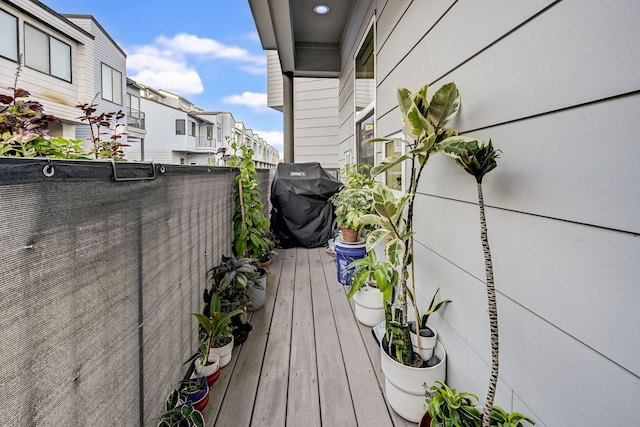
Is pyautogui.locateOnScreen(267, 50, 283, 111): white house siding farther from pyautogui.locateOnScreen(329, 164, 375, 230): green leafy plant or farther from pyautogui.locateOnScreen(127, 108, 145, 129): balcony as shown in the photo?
pyautogui.locateOnScreen(127, 108, 145, 129): balcony

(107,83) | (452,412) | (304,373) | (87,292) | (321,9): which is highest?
(107,83)

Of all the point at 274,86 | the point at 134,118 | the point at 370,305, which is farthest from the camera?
the point at 134,118

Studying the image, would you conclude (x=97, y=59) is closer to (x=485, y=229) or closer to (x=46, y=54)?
(x=46, y=54)

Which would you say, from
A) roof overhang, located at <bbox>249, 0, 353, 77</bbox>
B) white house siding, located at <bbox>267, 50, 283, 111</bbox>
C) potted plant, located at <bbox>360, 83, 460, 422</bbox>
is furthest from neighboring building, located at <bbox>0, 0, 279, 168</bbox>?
potted plant, located at <bbox>360, 83, 460, 422</bbox>

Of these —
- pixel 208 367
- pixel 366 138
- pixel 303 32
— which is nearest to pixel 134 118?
pixel 303 32

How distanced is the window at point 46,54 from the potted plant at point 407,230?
1069 cm

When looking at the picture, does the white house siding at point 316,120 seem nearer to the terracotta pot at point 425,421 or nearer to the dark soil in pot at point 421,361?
the dark soil in pot at point 421,361

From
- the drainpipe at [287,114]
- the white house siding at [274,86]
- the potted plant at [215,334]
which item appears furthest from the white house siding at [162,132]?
the potted plant at [215,334]

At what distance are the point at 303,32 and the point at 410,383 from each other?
4.80 meters

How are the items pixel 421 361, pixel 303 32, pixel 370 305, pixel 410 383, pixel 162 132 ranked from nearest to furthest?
pixel 410 383 → pixel 421 361 → pixel 370 305 → pixel 303 32 → pixel 162 132

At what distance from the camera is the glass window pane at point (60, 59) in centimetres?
867

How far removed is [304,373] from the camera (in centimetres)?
184

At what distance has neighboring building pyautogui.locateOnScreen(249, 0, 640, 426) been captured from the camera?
667 millimetres

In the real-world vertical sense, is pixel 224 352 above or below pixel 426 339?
below
